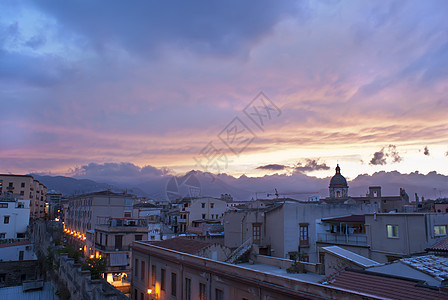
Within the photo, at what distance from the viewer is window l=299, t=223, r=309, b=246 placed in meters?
35.8

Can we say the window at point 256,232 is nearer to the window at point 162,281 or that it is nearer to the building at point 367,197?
the window at point 162,281

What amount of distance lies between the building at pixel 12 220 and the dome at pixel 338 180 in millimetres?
83691

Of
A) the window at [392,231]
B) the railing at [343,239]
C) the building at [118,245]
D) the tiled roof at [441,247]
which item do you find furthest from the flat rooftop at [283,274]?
the building at [118,245]

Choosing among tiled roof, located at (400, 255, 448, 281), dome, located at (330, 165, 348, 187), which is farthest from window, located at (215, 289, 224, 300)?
dome, located at (330, 165, 348, 187)

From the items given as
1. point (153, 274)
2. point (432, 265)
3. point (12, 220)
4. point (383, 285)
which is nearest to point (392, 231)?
point (432, 265)

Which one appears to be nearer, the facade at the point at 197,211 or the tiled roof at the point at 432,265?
the tiled roof at the point at 432,265

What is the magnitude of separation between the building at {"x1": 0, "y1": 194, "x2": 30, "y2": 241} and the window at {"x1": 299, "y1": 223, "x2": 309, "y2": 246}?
6117 cm

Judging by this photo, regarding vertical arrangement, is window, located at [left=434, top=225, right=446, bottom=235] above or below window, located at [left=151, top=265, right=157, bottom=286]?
above

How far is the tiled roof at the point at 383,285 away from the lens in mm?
12773

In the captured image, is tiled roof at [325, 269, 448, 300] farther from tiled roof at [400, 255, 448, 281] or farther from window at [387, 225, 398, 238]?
window at [387, 225, 398, 238]

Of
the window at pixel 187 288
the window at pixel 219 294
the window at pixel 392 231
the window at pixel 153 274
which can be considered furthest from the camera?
the window at pixel 153 274

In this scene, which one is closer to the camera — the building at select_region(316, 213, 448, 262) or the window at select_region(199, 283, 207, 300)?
the window at select_region(199, 283, 207, 300)

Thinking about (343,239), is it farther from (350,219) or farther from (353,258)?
(353,258)

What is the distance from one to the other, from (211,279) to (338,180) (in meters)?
95.8
